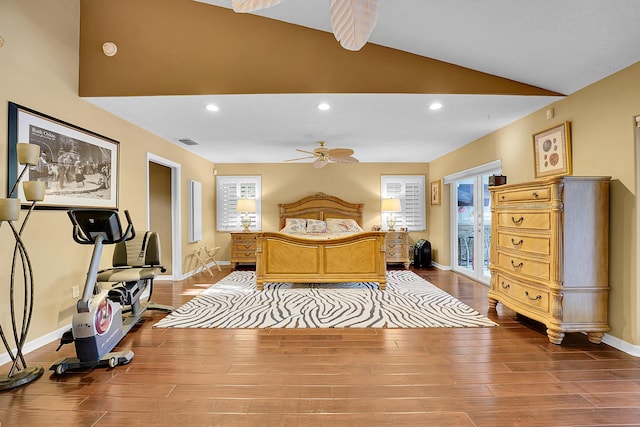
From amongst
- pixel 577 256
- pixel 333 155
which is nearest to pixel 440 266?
pixel 333 155

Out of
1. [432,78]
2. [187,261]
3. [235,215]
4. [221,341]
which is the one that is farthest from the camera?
[235,215]

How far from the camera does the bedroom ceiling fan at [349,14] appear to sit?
1.30 m

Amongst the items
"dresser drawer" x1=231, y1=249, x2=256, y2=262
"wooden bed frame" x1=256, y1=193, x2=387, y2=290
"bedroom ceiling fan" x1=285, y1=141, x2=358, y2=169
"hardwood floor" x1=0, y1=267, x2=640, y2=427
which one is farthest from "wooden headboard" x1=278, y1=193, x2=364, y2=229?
"hardwood floor" x1=0, y1=267, x2=640, y2=427

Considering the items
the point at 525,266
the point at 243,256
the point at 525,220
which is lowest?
the point at 243,256

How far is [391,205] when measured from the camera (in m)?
6.61

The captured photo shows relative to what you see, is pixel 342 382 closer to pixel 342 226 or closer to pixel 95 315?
pixel 95 315

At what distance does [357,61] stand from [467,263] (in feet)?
13.7

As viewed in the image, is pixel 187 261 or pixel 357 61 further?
pixel 187 261

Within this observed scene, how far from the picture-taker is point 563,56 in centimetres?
255

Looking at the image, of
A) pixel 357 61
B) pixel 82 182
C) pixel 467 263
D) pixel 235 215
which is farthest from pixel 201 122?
pixel 467 263

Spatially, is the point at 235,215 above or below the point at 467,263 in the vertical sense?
above

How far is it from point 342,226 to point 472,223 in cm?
237

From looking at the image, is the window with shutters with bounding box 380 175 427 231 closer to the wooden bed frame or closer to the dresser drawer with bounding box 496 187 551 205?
the wooden bed frame

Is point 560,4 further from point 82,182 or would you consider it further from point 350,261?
point 82,182
